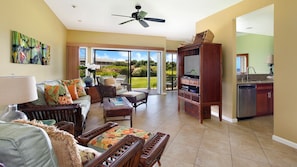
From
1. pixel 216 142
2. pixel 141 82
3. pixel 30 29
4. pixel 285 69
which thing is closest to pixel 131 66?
pixel 141 82

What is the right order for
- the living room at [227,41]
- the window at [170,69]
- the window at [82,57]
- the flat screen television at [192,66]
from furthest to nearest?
the window at [170,69] → the window at [82,57] → the flat screen television at [192,66] → the living room at [227,41]

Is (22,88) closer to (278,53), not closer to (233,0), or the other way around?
(278,53)

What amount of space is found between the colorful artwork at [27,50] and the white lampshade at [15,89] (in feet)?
4.25

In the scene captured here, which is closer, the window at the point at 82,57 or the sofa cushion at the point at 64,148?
the sofa cushion at the point at 64,148

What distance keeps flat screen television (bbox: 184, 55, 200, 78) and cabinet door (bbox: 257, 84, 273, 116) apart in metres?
1.51

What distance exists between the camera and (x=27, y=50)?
3.16m

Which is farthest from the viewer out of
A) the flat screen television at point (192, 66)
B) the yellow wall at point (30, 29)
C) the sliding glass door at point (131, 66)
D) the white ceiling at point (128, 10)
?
the sliding glass door at point (131, 66)

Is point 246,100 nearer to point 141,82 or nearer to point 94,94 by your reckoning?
point 94,94

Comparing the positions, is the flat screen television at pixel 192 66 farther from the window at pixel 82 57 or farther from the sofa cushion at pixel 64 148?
the window at pixel 82 57

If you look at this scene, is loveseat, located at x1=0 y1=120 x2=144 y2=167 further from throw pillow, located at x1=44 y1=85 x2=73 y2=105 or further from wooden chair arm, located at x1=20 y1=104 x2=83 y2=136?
throw pillow, located at x1=44 y1=85 x2=73 y2=105

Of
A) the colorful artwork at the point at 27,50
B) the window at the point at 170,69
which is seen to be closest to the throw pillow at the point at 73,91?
the colorful artwork at the point at 27,50

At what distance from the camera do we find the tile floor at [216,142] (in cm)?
223

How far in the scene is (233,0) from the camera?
3.63 meters

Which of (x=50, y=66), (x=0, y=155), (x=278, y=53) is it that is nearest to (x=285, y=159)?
(x=278, y=53)
